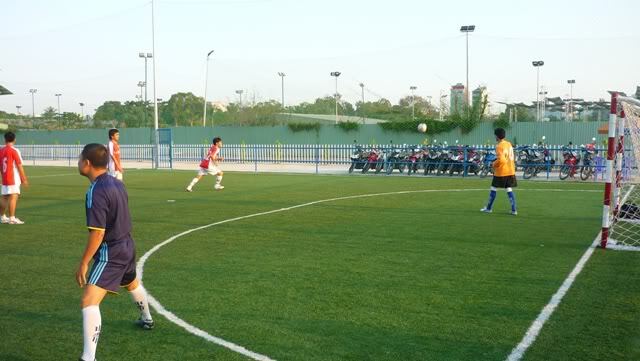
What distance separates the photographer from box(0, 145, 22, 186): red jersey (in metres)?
12.3

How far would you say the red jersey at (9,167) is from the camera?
12.3 m

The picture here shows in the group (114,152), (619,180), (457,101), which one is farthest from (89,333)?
(457,101)

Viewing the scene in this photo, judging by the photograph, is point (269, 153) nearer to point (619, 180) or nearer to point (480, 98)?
point (480, 98)

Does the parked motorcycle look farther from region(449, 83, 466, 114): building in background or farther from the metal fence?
region(449, 83, 466, 114): building in background

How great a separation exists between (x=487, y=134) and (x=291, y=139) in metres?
14.9

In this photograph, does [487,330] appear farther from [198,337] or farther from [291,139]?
[291,139]

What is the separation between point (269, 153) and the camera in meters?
36.4

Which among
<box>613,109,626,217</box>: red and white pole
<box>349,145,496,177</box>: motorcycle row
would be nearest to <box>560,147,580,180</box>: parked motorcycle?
<box>349,145,496,177</box>: motorcycle row

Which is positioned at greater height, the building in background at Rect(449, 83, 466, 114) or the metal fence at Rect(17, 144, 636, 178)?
the building in background at Rect(449, 83, 466, 114)

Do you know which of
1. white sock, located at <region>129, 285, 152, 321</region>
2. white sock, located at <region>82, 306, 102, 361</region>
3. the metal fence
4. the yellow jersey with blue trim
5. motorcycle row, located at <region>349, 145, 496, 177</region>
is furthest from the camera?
the metal fence

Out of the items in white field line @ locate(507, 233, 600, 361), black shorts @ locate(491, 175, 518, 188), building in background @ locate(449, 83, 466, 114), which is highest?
building in background @ locate(449, 83, 466, 114)

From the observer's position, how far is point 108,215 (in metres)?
4.80

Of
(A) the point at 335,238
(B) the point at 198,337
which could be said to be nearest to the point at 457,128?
(A) the point at 335,238

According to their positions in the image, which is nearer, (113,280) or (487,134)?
(113,280)
